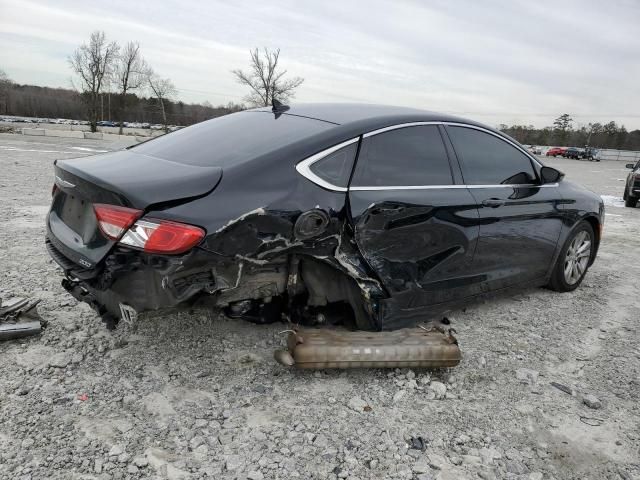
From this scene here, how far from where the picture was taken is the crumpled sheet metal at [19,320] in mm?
3081

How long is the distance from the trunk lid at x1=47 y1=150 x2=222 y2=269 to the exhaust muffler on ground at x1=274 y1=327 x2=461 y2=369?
105 centimetres

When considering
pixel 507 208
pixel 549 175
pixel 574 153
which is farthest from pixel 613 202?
pixel 574 153

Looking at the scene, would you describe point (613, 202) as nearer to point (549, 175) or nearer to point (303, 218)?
point (549, 175)

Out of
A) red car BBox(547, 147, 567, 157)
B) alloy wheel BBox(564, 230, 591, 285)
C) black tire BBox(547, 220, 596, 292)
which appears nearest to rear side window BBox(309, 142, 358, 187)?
black tire BBox(547, 220, 596, 292)

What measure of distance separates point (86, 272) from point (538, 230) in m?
3.39

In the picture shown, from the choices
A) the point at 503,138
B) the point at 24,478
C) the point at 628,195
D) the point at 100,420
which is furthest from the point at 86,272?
the point at 628,195

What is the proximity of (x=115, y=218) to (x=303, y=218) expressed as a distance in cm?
94

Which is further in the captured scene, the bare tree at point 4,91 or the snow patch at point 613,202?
the bare tree at point 4,91

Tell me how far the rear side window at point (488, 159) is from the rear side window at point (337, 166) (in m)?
0.99

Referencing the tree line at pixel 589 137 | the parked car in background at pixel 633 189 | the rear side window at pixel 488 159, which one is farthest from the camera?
the tree line at pixel 589 137

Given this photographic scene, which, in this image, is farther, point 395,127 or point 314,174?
point 395,127

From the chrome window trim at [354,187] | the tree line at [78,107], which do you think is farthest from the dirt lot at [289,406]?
the tree line at [78,107]

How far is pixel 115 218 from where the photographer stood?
8.02ft

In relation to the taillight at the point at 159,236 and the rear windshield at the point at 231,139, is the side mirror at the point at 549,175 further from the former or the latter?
the taillight at the point at 159,236
